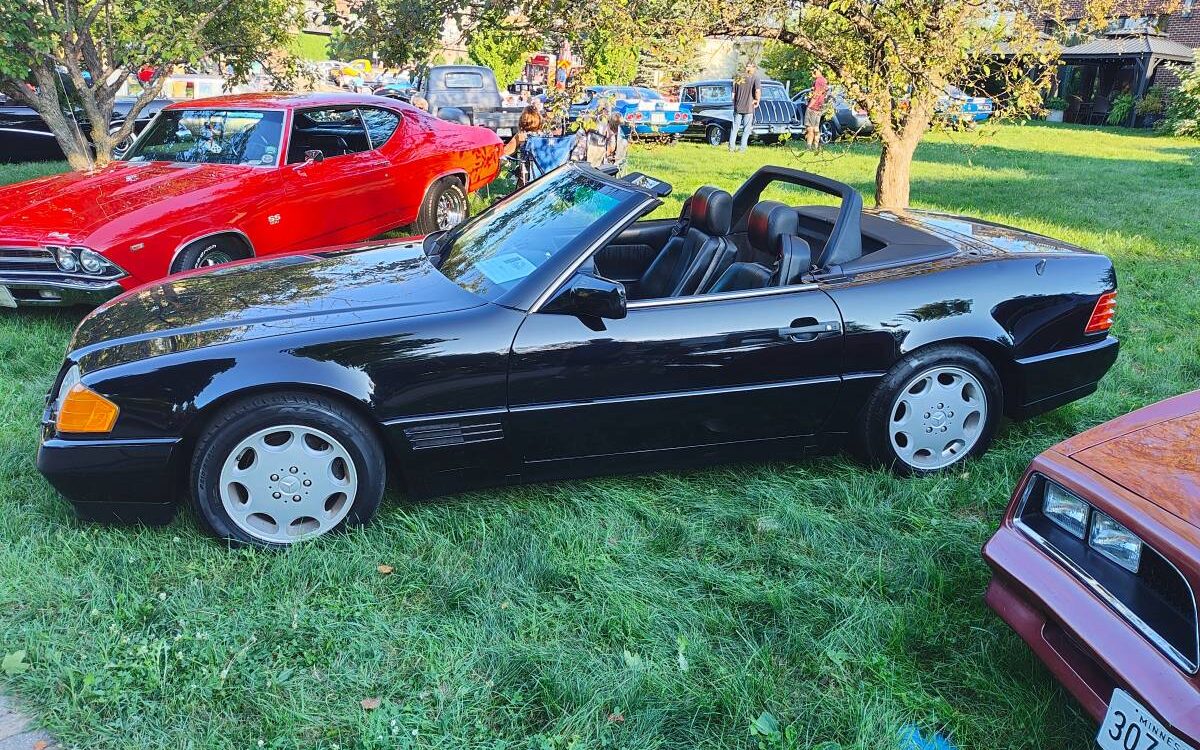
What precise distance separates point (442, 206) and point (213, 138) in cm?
218

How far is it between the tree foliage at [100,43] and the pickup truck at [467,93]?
503 cm

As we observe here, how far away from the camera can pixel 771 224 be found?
3.78 meters

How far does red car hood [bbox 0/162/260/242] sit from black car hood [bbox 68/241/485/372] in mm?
1935

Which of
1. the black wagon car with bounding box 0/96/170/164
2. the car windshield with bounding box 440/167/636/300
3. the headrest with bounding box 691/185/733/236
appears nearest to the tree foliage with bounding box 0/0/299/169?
the black wagon car with bounding box 0/96/170/164

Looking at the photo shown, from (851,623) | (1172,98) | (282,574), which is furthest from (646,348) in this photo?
(1172,98)

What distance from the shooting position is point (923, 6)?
622cm

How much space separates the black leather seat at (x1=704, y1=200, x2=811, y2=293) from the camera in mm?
3484

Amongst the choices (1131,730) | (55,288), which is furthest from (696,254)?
(55,288)

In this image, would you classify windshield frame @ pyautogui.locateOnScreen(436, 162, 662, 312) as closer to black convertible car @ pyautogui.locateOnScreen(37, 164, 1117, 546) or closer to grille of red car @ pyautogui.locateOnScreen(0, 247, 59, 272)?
black convertible car @ pyautogui.locateOnScreen(37, 164, 1117, 546)

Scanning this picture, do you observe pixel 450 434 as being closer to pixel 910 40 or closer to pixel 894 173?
pixel 910 40

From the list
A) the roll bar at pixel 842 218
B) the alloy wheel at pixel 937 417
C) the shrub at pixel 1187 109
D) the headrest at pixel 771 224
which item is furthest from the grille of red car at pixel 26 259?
the shrub at pixel 1187 109

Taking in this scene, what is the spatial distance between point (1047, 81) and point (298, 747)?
693cm

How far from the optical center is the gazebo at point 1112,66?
25219 mm

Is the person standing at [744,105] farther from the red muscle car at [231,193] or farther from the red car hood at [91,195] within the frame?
the red car hood at [91,195]
